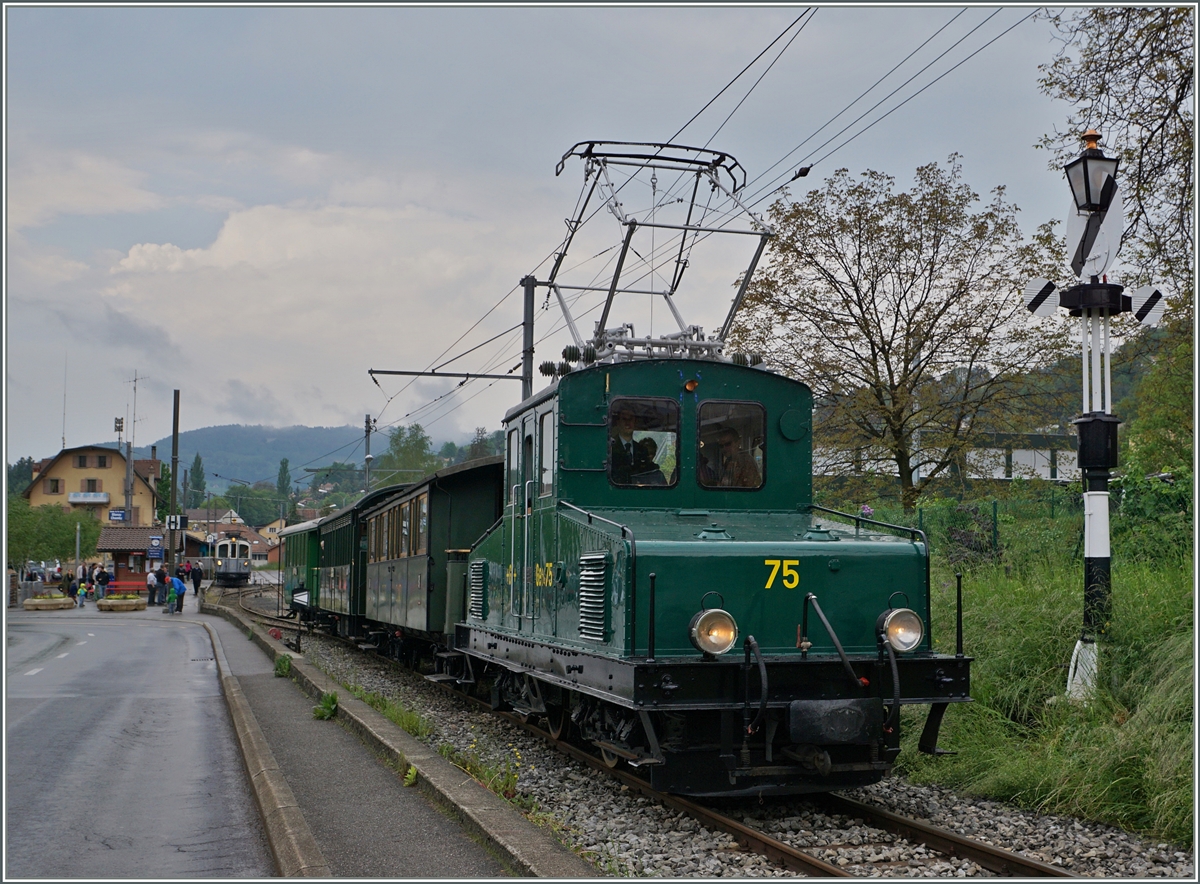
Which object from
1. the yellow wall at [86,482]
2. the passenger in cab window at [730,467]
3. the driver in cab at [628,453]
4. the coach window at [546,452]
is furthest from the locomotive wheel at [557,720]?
the yellow wall at [86,482]

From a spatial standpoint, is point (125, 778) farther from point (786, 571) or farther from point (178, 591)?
point (178, 591)

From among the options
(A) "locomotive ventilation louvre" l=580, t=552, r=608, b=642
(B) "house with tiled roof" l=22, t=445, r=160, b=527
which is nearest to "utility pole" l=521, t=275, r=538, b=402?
(A) "locomotive ventilation louvre" l=580, t=552, r=608, b=642

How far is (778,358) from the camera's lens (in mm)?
20406

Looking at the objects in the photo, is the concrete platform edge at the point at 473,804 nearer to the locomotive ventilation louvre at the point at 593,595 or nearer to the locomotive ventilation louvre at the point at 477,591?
the locomotive ventilation louvre at the point at 593,595

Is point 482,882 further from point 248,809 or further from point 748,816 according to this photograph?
point 248,809

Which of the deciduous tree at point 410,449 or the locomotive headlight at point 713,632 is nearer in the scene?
the locomotive headlight at point 713,632

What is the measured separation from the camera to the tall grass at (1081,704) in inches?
275

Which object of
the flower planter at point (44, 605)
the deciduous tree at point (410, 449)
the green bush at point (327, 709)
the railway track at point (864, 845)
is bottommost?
the flower planter at point (44, 605)

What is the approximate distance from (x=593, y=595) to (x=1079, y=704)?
384 centimetres

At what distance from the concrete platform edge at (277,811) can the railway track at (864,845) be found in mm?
2413

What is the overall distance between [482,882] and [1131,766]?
4.38m

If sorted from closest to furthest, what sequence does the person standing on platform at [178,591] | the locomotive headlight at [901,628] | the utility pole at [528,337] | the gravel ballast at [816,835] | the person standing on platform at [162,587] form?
1. the gravel ballast at [816,835]
2. the locomotive headlight at [901,628]
3. the utility pole at [528,337]
4. the person standing on platform at [178,591]
5. the person standing on platform at [162,587]

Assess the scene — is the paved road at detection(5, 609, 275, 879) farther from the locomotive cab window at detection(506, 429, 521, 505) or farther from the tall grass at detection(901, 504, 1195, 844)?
the tall grass at detection(901, 504, 1195, 844)

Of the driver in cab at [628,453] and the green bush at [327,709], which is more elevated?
the driver in cab at [628,453]
